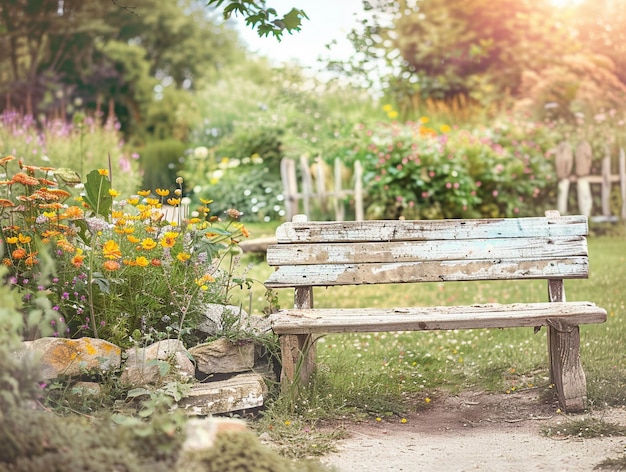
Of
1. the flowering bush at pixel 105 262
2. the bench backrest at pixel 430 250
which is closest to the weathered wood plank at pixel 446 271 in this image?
the bench backrest at pixel 430 250

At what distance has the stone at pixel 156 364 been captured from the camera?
13.9 ft

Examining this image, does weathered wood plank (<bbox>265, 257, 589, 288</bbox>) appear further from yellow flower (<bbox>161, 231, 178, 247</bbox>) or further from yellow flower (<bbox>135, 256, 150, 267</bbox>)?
yellow flower (<bbox>135, 256, 150, 267</bbox>)

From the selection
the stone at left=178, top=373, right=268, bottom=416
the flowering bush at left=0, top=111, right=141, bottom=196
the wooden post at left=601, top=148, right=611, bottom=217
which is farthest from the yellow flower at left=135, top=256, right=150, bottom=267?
the wooden post at left=601, top=148, right=611, bottom=217

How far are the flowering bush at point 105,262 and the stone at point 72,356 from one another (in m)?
0.15

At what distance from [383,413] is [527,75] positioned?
40.2 feet

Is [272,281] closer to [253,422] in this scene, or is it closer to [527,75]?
[253,422]

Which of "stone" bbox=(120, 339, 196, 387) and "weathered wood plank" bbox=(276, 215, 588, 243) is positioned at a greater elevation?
"weathered wood plank" bbox=(276, 215, 588, 243)

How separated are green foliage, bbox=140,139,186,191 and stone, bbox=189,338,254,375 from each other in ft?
34.6

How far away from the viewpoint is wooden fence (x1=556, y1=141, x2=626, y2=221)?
40.2 feet

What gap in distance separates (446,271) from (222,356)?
1.43 m

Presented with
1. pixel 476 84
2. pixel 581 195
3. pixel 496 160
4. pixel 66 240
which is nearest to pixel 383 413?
pixel 66 240

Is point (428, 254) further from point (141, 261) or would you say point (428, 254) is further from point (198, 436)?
point (198, 436)

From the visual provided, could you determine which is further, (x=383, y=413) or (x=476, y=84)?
(x=476, y=84)

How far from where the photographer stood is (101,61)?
2483 cm
